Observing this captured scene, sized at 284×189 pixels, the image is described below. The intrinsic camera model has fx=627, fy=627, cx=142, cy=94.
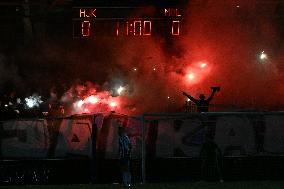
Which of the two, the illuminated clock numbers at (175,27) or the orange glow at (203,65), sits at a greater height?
the illuminated clock numbers at (175,27)

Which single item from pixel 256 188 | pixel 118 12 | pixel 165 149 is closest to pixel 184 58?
pixel 118 12

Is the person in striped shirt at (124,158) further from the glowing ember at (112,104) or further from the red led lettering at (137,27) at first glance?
the glowing ember at (112,104)

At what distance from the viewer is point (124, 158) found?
14.4m

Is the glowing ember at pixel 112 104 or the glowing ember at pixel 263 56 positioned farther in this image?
the glowing ember at pixel 112 104

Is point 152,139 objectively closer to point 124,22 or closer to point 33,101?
point 124,22

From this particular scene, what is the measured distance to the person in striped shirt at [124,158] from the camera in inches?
566

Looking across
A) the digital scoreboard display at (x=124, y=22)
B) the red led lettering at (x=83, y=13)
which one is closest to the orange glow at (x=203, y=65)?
the digital scoreboard display at (x=124, y=22)

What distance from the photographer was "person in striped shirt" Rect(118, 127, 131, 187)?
14.4m

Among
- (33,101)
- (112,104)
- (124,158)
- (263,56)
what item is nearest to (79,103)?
(112,104)

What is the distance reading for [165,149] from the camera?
16.0 m

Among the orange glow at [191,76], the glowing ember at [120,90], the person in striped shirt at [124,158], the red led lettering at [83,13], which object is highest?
the red led lettering at [83,13]

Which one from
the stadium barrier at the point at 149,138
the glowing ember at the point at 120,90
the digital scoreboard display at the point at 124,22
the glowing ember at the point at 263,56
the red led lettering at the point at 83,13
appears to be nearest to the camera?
the stadium barrier at the point at 149,138

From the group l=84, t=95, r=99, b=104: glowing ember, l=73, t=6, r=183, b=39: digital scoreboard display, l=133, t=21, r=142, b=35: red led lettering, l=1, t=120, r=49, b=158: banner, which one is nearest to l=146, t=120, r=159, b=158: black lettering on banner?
Answer: l=1, t=120, r=49, b=158: banner

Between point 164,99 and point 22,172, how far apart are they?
622 inches
